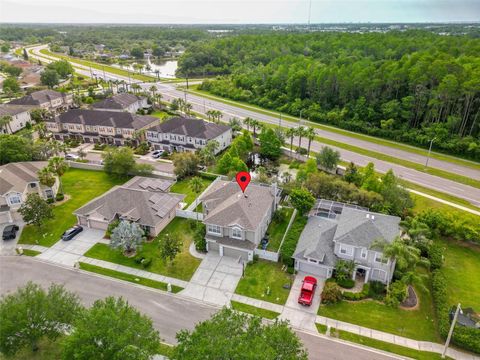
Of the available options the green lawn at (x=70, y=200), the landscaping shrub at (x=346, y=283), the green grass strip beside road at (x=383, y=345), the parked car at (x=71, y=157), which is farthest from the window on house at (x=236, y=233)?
the parked car at (x=71, y=157)

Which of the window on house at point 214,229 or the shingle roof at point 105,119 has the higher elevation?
the shingle roof at point 105,119

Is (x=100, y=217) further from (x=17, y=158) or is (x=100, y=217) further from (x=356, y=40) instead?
(x=356, y=40)

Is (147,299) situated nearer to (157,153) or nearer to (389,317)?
(389,317)

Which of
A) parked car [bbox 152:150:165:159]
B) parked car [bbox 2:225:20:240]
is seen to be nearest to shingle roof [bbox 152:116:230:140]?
parked car [bbox 152:150:165:159]

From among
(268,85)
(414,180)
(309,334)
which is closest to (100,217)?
(309,334)

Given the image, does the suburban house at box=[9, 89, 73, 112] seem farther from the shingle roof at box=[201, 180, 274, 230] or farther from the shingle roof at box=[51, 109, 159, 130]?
the shingle roof at box=[201, 180, 274, 230]

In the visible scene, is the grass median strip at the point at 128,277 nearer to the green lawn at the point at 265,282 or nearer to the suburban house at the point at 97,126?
the green lawn at the point at 265,282
